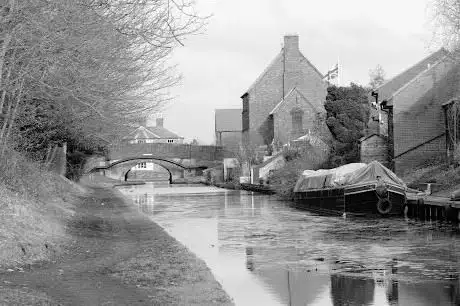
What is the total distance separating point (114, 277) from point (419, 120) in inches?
1502

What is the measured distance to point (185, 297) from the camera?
12039mm

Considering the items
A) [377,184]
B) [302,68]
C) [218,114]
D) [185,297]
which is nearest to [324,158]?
[377,184]

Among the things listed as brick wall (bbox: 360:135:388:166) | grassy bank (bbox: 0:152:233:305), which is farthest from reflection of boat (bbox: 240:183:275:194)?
grassy bank (bbox: 0:152:233:305)

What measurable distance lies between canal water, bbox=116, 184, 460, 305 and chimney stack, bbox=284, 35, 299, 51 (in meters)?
60.5

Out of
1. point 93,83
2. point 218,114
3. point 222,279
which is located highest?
point 218,114

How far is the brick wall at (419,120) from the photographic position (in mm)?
48062

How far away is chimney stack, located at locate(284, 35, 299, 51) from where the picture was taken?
93.2 m

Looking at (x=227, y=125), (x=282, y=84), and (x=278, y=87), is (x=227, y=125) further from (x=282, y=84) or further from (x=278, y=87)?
(x=282, y=84)

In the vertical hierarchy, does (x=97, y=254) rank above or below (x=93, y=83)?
below

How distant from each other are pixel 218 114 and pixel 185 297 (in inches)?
4540

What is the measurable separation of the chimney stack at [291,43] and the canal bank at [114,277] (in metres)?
74.9

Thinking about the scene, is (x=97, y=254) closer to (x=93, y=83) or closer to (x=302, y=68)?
(x=93, y=83)

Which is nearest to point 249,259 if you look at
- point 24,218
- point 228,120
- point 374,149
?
point 24,218

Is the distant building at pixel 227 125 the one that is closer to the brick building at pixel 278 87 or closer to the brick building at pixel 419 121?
the brick building at pixel 278 87
